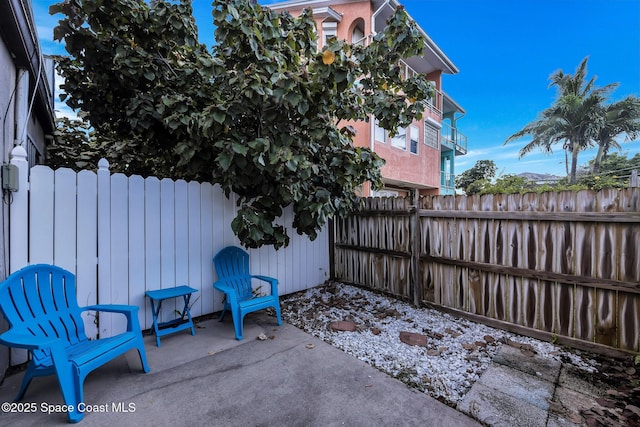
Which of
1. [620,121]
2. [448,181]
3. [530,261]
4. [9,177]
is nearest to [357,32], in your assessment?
[530,261]

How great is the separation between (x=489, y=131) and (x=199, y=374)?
80.9 ft

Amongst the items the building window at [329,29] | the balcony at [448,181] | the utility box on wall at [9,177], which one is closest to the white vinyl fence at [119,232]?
the utility box on wall at [9,177]

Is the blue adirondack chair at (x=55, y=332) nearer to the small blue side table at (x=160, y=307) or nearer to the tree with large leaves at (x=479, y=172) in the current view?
the small blue side table at (x=160, y=307)

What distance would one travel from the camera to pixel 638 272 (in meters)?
2.68

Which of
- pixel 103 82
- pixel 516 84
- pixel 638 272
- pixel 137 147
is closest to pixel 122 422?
pixel 103 82

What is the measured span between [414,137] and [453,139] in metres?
7.56

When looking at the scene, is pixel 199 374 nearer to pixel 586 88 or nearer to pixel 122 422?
pixel 122 422

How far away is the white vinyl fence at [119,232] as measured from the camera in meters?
2.66

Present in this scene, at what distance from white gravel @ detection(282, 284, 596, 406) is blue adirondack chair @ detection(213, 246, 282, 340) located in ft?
1.82

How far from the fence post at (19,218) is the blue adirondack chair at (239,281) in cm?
175

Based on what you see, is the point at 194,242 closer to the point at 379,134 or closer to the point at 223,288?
the point at 223,288

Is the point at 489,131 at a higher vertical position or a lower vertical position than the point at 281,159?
higher

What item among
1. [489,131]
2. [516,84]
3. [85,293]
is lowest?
[85,293]

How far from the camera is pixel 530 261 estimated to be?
10.7 ft
